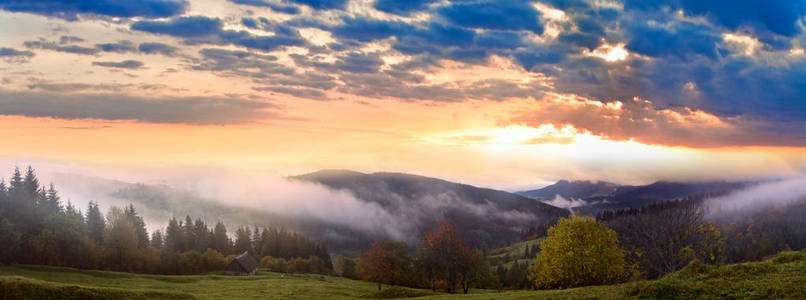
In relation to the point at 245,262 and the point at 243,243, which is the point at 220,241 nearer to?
the point at 243,243

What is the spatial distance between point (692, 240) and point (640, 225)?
9081 mm

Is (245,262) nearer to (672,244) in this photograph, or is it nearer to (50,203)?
(50,203)

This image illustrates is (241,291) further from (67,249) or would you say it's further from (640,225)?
(640,225)

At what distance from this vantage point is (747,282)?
28.6 metres

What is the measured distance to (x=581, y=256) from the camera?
2383 inches

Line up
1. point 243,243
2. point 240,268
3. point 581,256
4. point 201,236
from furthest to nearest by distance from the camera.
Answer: point 243,243 < point 201,236 < point 240,268 < point 581,256

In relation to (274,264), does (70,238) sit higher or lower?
higher

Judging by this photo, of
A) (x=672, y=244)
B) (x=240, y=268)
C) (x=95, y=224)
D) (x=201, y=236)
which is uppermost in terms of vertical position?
(x=95, y=224)

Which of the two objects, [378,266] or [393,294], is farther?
[378,266]

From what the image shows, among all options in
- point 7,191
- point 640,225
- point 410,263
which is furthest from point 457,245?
point 7,191

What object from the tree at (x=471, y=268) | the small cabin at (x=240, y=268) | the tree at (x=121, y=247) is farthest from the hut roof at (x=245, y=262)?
the tree at (x=471, y=268)

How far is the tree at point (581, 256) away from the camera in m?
60.0

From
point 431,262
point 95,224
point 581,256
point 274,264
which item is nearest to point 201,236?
point 274,264

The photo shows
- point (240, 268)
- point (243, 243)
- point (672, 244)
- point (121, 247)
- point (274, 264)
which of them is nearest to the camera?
point (672, 244)
